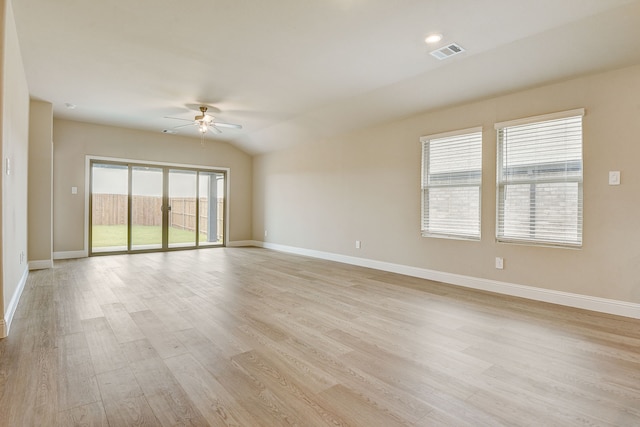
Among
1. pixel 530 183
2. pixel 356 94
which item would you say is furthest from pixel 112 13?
pixel 530 183

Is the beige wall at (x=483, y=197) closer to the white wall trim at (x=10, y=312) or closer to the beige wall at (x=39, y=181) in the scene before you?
the beige wall at (x=39, y=181)

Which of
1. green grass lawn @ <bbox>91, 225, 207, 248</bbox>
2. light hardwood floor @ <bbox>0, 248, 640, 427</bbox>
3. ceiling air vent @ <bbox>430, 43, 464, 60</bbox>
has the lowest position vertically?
light hardwood floor @ <bbox>0, 248, 640, 427</bbox>

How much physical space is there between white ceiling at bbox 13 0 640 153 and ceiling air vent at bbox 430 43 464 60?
0.26 feet

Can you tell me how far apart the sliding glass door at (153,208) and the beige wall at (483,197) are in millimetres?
2004

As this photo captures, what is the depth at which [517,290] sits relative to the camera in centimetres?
405

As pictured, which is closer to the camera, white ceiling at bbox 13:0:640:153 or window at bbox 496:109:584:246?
white ceiling at bbox 13:0:640:153

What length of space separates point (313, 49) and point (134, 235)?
6079mm

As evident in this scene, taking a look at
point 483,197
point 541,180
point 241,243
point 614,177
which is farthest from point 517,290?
point 241,243

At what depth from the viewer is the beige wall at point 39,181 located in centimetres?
528

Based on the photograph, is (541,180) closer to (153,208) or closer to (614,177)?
(614,177)

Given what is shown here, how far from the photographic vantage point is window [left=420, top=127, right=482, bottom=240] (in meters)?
4.52

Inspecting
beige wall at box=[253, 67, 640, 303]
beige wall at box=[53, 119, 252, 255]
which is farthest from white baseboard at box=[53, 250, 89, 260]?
beige wall at box=[253, 67, 640, 303]

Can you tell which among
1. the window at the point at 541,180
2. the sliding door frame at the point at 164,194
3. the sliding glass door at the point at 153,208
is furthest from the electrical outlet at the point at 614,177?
the sliding glass door at the point at 153,208

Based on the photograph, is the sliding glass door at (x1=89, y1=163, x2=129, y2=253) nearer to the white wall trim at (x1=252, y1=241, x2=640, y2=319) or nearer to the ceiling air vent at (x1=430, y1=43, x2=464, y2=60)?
the white wall trim at (x1=252, y1=241, x2=640, y2=319)
